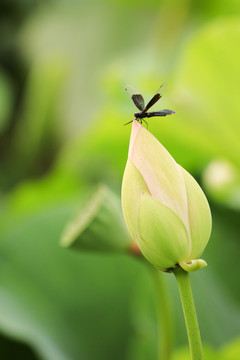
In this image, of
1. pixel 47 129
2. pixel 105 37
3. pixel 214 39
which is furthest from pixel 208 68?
pixel 105 37

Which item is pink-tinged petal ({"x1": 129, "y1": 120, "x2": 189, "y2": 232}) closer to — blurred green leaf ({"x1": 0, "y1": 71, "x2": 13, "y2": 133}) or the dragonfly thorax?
the dragonfly thorax

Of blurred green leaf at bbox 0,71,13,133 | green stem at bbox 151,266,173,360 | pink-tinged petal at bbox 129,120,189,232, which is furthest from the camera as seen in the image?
blurred green leaf at bbox 0,71,13,133

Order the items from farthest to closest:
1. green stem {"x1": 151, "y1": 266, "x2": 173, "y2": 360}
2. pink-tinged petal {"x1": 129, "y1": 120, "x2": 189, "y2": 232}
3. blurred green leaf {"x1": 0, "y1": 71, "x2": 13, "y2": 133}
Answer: blurred green leaf {"x1": 0, "y1": 71, "x2": 13, "y2": 133} → green stem {"x1": 151, "y1": 266, "x2": 173, "y2": 360} → pink-tinged petal {"x1": 129, "y1": 120, "x2": 189, "y2": 232}

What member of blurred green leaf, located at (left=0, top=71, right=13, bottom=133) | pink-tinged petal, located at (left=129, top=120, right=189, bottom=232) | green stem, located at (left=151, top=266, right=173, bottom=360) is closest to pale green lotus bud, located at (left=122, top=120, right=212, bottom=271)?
pink-tinged petal, located at (left=129, top=120, right=189, bottom=232)

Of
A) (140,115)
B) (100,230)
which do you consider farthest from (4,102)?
(140,115)

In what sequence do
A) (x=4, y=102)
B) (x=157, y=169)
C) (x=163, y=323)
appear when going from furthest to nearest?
(x=4, y=102)
(x=163, y=323)
(x=157, y=169)

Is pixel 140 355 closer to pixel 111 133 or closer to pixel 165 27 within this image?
pixel 111 133

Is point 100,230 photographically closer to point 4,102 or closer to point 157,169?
point 157,169
